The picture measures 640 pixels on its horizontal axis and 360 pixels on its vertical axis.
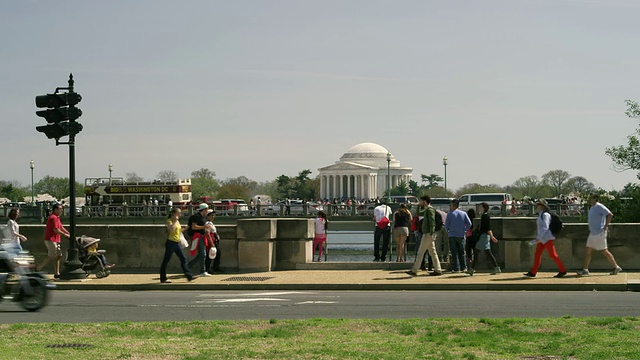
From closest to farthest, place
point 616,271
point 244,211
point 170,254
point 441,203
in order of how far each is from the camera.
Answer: point 616,271 → point 170,254 → point 441,203 → point 244,211

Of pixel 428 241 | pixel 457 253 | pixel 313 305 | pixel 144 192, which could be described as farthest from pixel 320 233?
pixel 144 192

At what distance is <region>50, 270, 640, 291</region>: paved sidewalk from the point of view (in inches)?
739

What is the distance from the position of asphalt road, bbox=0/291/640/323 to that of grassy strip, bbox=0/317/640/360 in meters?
1.66

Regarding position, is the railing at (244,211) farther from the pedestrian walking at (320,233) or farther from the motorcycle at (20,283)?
the motorcycle at (20,283)

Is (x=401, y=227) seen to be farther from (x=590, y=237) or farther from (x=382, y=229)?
(x=590, y=237)

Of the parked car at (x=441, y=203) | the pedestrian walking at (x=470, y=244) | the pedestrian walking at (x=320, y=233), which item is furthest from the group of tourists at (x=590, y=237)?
the parked car at (x=441, y=203)

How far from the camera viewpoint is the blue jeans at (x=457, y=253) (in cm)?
→ 2123

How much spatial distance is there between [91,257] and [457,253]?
26.9ft

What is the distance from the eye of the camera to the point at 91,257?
2153cm

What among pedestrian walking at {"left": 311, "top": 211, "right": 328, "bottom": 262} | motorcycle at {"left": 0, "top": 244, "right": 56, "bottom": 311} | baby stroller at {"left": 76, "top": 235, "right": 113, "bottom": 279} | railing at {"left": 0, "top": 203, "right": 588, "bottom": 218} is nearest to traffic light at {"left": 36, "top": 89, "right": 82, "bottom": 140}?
baby stroller at {"left": 76, "top": 235, "right": 113, "bottom": 279}

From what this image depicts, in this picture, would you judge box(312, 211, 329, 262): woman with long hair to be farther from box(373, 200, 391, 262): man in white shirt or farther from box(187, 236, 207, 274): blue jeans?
box(187, 236, 207, 274): blue jeans

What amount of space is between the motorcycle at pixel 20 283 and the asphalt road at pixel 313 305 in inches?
7.9

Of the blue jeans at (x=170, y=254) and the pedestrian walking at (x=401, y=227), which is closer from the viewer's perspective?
the blue jeans at (x=170, y=254)

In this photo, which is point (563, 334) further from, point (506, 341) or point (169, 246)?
point (169, 246)
